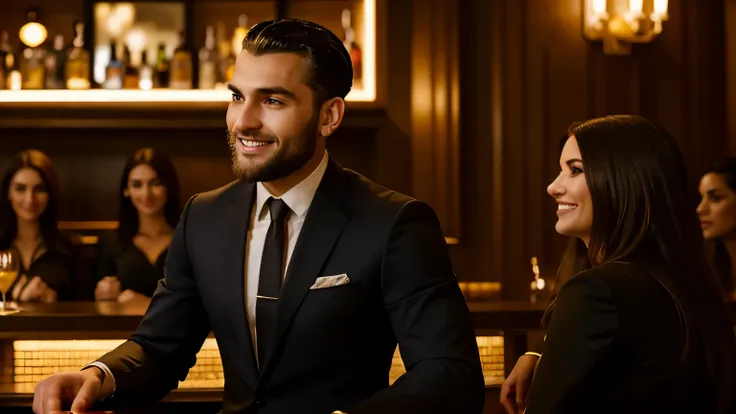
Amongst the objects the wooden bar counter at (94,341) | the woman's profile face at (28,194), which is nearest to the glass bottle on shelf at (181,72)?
the woman's profile face at (28,194)

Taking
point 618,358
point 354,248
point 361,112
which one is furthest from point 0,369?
point 361,112

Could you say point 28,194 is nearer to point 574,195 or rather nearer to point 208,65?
point 208,65

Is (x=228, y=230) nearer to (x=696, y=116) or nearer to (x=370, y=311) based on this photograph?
(x=370, y=311)

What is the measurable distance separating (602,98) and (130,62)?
2.30 m

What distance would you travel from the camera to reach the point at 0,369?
2592 mm

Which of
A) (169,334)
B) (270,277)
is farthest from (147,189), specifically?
(270,277)

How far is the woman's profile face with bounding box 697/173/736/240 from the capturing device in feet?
12.9

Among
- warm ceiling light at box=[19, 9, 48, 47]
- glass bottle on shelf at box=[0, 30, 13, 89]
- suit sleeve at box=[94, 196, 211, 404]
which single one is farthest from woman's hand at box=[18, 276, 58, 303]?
suit sleeve at box=[94, 196, 211, 404]

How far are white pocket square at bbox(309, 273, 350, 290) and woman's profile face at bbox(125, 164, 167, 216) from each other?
8.76ft

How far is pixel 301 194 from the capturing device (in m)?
1.65

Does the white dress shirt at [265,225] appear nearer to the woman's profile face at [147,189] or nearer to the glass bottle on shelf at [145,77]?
the woman's profile face at [147,189]

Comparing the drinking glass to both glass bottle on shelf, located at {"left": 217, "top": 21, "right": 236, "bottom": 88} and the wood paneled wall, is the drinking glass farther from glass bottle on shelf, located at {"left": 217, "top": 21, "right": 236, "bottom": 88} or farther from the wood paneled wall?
the wood paneled wall

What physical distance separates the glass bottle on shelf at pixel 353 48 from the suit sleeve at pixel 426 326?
3.16 metres

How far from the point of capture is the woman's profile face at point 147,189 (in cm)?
411
